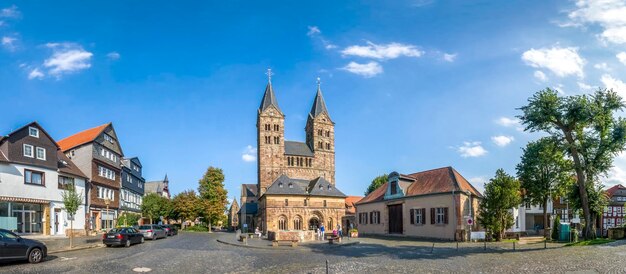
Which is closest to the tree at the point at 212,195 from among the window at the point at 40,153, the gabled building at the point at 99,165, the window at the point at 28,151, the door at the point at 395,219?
the gabled building at the point at 99,165

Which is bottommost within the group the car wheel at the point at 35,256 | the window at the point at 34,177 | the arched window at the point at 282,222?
the arched window at the point at 282,222

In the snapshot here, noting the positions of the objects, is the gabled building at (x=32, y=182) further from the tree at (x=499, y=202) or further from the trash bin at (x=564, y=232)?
the trash bin at (x=564, y=232)

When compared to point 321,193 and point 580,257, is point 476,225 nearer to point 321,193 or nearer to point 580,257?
point 580,257

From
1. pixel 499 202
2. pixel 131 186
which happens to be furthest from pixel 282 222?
pixel 499 202

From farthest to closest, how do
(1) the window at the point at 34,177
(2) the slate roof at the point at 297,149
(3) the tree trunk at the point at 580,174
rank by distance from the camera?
(2) the slate roof at the point at 297,149
(1) the window at the point at 34,177
(3) the tree trunk at the point at 580,174

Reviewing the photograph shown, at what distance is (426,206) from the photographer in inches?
1804

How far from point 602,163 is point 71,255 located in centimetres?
3921

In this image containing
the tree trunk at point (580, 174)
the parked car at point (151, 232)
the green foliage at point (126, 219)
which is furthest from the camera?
the green foliage at point (126, 219)

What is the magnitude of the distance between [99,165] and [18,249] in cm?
3390

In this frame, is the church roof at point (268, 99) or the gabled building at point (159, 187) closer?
the church roof at point (268, 99)

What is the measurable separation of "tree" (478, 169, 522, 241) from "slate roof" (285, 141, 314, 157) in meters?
56.5

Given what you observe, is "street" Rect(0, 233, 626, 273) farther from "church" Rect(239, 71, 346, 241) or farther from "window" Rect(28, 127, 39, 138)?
"church" Rect(239, 71, 346, 241)

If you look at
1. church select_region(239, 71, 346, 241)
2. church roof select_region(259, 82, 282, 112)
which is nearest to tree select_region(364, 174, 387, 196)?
church select_region(239, 71, 346, 241)

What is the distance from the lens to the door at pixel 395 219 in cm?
5101
